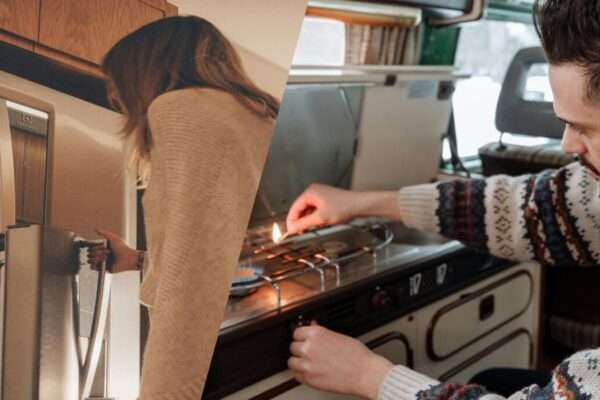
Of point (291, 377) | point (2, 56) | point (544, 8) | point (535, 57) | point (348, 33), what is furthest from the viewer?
point (535, 57)

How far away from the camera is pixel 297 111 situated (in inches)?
71.8

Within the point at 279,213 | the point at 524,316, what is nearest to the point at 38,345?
the point at 279,213

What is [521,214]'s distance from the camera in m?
1.53

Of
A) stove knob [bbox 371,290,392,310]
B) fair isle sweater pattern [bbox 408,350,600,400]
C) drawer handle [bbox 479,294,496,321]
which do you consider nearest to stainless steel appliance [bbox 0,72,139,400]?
fair isle sweater pattern [bbox 408,350,600,400]

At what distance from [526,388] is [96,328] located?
665 mm

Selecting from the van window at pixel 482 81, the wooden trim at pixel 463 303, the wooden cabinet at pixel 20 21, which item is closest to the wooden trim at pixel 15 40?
the wooden cabinet at pixel 20 21

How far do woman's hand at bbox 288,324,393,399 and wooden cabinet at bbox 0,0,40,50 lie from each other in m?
0.70

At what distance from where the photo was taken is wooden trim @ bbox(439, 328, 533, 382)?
1726 mm

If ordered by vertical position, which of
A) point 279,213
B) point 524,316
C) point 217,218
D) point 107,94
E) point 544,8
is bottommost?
point 524,316

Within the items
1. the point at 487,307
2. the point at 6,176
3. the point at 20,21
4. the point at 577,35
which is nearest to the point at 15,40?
the point at 20,21

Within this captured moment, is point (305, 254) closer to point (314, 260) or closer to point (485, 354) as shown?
point (314, 260)

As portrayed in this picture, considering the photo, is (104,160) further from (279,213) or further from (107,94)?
(279,213)

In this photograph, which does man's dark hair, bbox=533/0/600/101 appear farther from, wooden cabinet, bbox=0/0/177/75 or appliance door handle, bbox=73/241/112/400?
appliance door handle, bbox=73/241/112/400

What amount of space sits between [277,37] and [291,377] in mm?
686
